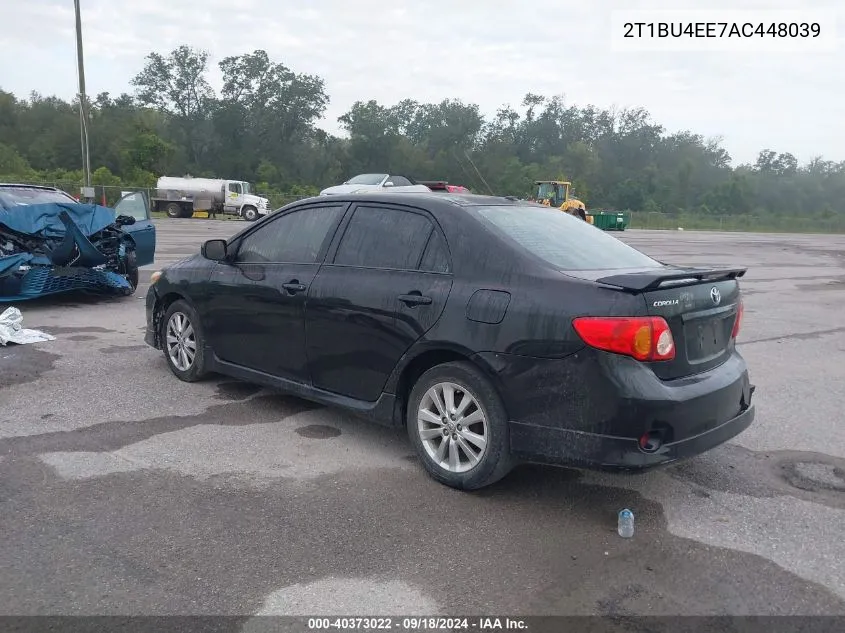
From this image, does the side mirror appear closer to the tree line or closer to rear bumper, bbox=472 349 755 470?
rear bumper, bbox=472 349 755 470

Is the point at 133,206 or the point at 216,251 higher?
the point at 133,206

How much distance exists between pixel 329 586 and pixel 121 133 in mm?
81715

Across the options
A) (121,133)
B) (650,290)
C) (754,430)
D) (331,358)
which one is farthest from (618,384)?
(121,133)

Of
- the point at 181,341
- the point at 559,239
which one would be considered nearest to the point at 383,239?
the point at 559,239

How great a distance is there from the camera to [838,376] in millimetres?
7090

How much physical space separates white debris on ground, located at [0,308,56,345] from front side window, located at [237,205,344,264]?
328 cm

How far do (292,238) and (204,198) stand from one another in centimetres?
4046

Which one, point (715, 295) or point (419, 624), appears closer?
point (419, 624)

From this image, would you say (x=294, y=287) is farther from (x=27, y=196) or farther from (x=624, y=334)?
(x=27, y=196)

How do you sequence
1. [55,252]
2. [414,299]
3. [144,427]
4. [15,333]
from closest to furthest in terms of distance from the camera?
[414,299] → [144,427] → [15,333] → [55,252]

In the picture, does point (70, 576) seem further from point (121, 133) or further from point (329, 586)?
point (121, 133)

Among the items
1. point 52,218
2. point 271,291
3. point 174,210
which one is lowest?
point 271,291

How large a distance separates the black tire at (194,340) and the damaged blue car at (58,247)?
4025 millimetres

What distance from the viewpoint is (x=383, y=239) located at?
4.68 meters
